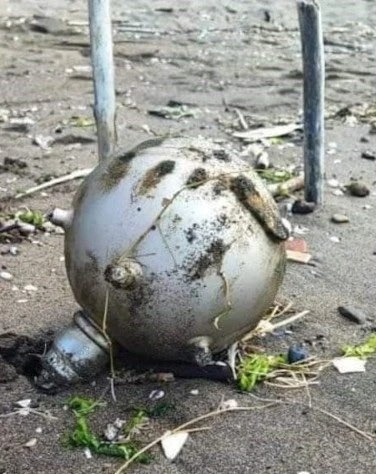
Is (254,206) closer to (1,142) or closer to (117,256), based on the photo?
(117,256)

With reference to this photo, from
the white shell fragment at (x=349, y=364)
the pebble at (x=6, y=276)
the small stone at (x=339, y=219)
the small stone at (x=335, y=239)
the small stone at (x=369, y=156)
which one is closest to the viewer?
the white shell fragment at (x=349, y=364)

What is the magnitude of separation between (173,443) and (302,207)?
194cm

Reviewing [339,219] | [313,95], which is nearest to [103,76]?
[313,95]

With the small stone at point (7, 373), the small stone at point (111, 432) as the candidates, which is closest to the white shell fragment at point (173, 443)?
the small stone at point (111, 432)

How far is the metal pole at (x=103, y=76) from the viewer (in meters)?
3.98

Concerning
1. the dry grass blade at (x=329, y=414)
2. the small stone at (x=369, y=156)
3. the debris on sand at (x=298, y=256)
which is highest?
the dry grass blade at (x=329, y=414)

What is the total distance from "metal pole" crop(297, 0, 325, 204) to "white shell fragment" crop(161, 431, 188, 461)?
196cm

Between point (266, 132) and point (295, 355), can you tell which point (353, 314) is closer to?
point (295, 355)

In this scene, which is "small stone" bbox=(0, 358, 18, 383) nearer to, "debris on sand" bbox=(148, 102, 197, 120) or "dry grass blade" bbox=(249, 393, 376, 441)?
"dry grass blade" bbox=(249, 393, 376, 441)

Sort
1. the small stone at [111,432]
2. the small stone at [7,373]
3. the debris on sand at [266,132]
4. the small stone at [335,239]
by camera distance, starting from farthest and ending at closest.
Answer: the debris on sand at [266,132], the small stone at [335,239], the small stone at [7,373], the small stone at [111,432]

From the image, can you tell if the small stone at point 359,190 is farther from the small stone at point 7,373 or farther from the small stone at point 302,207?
the small stone at point 7,373

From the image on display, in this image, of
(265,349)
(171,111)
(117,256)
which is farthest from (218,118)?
(117,256)

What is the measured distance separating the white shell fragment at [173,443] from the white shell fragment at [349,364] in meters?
0.61

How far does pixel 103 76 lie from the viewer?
4.04m
